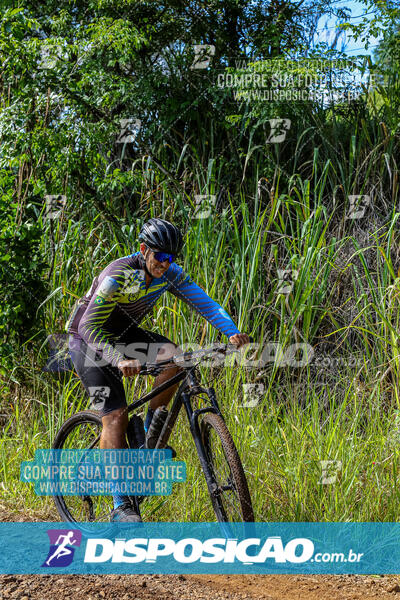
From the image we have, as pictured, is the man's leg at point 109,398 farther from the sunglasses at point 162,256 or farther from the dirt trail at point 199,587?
the sunglasses at point 162,256

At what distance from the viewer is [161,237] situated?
360cm

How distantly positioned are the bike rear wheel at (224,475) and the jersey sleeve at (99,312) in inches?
29.3

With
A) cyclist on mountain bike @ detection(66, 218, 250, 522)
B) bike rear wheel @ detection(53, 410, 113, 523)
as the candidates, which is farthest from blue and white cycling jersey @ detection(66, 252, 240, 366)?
bike rear wheel @ detection(53, 410, 113, 523)

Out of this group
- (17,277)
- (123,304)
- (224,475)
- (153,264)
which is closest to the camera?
(224,475)

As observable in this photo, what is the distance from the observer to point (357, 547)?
375 cm

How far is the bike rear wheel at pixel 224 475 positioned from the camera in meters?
3.34

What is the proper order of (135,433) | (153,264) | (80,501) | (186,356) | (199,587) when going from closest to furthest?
(199,587), (186,356), (153,264), (135,433), (80,501)

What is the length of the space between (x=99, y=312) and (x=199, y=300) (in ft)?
2.01

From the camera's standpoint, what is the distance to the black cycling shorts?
154 inches

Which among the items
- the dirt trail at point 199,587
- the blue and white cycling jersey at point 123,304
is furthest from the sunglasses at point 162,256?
the dirt trail at point 199,587

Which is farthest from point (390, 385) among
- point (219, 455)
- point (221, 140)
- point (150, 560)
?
point (221, 140)

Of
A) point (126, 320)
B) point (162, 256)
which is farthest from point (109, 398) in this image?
point (162, 256)

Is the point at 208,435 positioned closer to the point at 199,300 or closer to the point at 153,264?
the point at 199,300

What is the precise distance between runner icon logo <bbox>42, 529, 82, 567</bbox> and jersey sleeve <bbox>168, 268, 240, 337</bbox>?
1.61m
